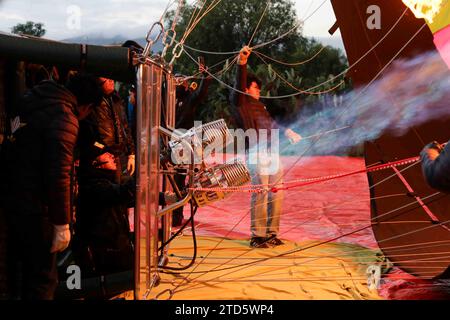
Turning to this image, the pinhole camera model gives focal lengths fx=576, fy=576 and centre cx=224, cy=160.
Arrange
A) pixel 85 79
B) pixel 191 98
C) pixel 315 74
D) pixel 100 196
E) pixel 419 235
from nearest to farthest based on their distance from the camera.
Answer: pixel 85 79 → pixel 100 196 → pixel 419 235 → pixel 191 98 → pixel 315 74

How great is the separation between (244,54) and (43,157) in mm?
2622

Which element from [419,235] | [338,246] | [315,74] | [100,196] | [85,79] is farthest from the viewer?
[315,74]

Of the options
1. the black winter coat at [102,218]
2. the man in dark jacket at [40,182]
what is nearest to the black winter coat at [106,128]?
the black winter coat at [102,218]

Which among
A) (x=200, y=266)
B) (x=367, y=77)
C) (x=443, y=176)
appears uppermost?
(x=367, y=77)

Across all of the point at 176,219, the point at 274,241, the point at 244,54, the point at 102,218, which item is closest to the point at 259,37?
the point at 176,219

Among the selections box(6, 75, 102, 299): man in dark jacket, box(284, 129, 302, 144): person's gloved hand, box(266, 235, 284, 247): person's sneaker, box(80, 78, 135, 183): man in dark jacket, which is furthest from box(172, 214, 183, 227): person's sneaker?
box(6, 75, 102, 299): man in dark jacket

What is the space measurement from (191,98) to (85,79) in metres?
3.00

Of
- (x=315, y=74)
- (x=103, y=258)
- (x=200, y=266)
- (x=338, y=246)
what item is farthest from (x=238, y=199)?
(x=315, y=74)

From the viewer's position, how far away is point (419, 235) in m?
4.05

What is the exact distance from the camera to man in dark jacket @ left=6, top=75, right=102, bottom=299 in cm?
247

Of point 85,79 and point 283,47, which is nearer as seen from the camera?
point 85,79

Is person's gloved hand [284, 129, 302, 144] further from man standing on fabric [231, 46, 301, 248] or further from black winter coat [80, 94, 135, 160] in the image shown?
black winter coat [80, 94, 135, 160]
